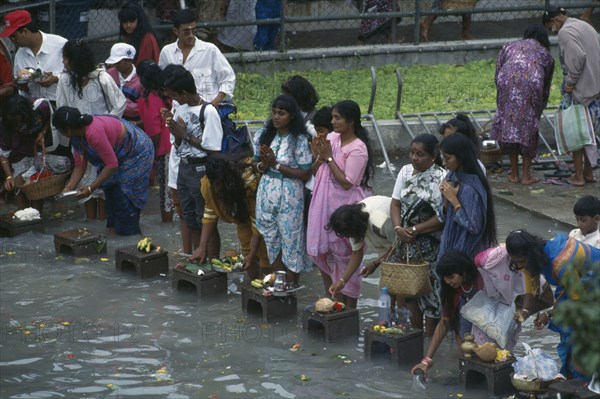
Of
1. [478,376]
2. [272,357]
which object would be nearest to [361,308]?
[272,357]

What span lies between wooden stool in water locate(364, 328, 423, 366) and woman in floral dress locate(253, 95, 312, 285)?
121 centimetres

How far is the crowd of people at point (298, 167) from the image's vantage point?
6895mm

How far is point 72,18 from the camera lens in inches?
552

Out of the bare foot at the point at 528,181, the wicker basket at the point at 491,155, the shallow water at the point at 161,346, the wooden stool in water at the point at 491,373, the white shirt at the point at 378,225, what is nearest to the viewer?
the wooden stool in water at the point at 491,373

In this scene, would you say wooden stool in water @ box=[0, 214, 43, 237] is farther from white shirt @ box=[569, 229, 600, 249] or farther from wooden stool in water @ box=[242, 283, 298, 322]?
white shirt @ box=[569, 229, 600, 249]

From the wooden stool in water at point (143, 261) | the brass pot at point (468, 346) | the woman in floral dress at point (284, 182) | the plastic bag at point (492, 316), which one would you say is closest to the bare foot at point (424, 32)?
the wooden stool in water at point (143, 261)

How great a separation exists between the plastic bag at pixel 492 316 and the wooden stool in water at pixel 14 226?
4951mm

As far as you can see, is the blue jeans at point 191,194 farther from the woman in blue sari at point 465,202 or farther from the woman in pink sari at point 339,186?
the woman in blue sari at point 465,202

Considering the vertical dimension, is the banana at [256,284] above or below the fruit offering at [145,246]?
below

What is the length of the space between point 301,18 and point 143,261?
22.2ft

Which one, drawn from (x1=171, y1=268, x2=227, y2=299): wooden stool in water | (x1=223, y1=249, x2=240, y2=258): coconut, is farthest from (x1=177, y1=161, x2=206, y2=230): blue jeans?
(x1=171, y1=268, x2=227, y2=299): wooden stool in water

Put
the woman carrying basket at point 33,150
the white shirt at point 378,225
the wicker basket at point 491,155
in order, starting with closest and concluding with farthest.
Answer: the white shirt at point 378,225 < the woman carrying basket at point 33,150 < the wicker basket at point 491,155

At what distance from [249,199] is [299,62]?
287 inches

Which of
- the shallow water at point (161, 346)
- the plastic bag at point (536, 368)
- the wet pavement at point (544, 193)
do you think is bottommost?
the shallow water at point (161, 346)
